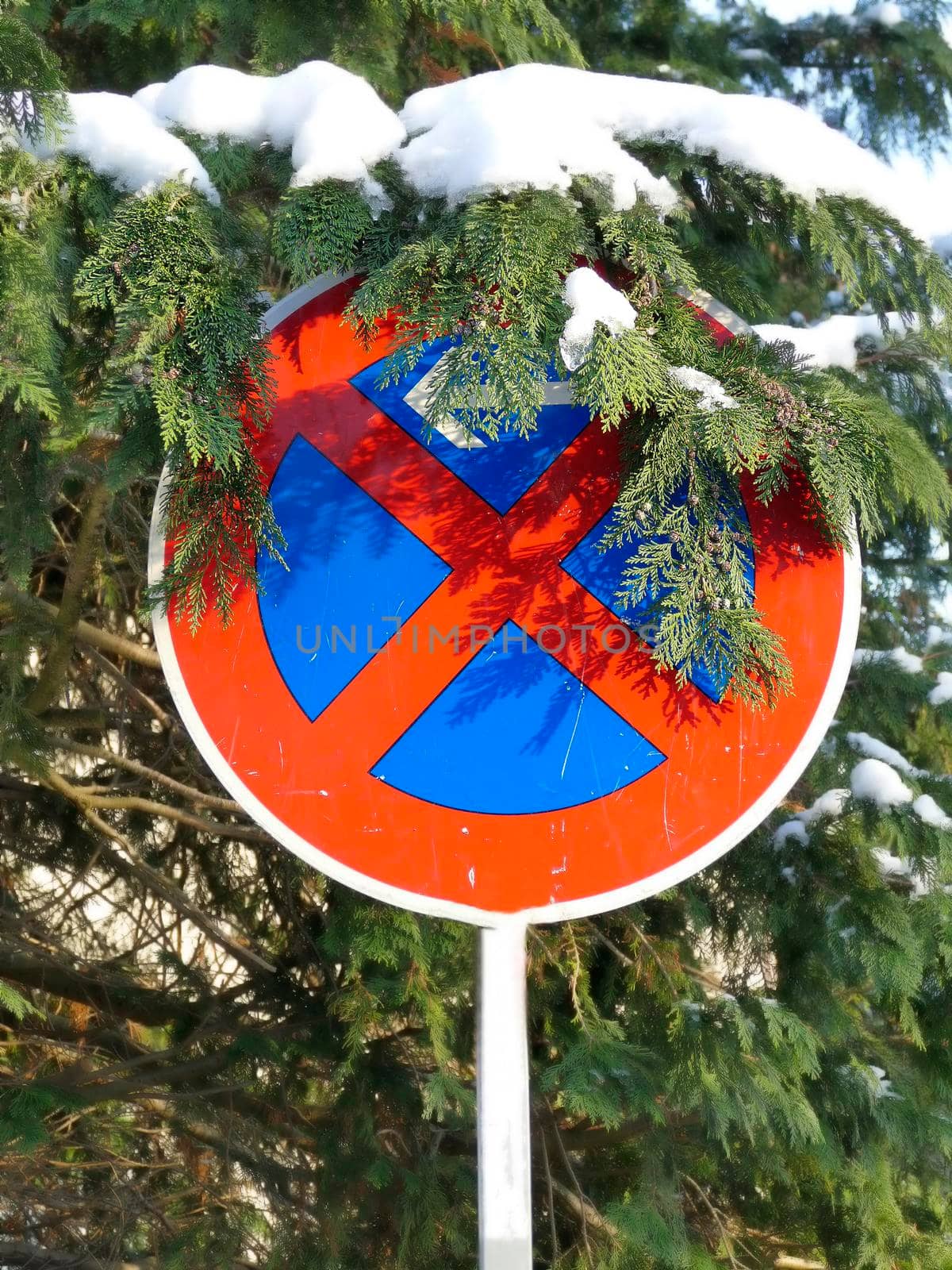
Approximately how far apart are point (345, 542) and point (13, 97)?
0.73 metres

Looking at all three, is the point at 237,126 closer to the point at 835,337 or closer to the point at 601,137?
the point at 601,137

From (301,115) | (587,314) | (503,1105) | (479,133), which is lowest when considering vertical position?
(503,1105)

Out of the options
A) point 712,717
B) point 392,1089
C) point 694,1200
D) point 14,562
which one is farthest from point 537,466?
point 694,1200

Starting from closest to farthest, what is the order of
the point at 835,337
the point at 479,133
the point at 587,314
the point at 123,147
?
the point at 587,314
the point at 479,133
the point at 123,147
the point at 835,337

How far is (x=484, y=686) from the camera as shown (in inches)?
58.0

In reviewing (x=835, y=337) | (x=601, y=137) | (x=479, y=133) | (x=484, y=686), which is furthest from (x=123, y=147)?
(x=835, y=337)

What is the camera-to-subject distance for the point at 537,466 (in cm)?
150

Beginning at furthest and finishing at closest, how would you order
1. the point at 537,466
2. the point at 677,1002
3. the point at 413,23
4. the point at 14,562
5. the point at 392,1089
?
the point at 392,1089 < the point at 413,23 < the point at 677,1002 < the point at 14,562 < the point at 537,466

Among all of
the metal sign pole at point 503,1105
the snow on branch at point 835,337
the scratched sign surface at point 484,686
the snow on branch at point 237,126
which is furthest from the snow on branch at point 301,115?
the metal sign pole at point 503,1105

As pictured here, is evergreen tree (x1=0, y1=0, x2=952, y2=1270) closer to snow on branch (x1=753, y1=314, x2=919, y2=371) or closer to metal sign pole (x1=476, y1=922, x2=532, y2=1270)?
snow on branch (x1=753, y1=314, x2=919, y2=371)

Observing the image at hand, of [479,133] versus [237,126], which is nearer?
[479,133]

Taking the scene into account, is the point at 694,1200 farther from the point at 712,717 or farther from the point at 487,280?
the point at 487,280

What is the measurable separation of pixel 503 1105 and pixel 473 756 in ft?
1.34

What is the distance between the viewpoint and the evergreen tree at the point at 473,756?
1.45m
